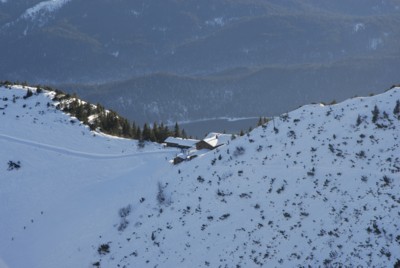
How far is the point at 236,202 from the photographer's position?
147ft

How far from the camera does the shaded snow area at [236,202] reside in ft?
125

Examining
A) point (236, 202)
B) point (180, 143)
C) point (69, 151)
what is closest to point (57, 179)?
point (69, 151)

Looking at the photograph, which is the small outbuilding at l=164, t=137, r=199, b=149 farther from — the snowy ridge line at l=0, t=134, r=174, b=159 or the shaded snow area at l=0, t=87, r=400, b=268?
the shaded snow area at l=0, t=87, r=400, b=268

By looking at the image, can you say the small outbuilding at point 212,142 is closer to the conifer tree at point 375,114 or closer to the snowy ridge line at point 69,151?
the snowy ridge line at point 69,151

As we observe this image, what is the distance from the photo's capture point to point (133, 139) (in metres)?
77.8

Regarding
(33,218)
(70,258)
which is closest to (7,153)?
(33,218)

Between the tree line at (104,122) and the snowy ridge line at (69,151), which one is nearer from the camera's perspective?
the snowy ridge line at (69,151)

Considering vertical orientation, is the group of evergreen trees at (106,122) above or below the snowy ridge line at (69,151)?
above

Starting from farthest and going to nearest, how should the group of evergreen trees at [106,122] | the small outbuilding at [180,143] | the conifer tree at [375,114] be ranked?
the group of evergreen trees at [106,122]
the small outbuilding at [180,143]
the conifer tree at [375,114]

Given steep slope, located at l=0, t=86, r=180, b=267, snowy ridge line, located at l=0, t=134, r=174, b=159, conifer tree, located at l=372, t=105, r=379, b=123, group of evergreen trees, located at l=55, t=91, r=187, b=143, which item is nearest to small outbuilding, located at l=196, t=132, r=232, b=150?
steep slope, located at l=0, t=86, r=180, b=267

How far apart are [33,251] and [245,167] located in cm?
2113

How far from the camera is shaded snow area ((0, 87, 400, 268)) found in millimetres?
38250

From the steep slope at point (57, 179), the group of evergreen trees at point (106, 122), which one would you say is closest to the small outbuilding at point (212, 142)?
the steep slope at point (57, 179)

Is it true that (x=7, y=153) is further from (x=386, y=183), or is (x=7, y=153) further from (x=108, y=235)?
(x=386, y=183)
